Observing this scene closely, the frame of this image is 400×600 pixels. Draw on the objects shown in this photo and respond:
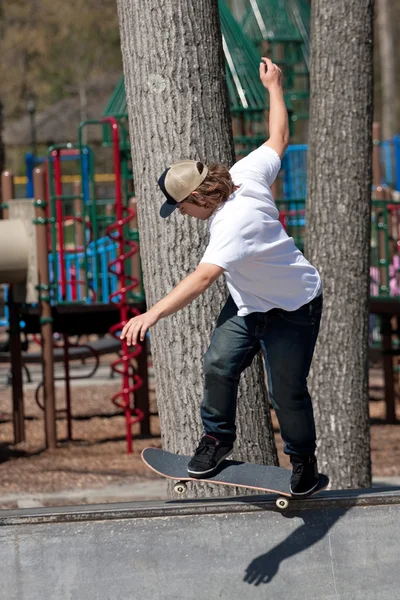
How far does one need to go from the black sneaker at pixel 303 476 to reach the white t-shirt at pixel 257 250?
0.70 m

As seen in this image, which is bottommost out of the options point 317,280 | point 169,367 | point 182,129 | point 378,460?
point 378,460

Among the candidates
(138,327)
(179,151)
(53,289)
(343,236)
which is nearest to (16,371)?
(53,289)

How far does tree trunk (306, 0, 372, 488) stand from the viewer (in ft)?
21.9

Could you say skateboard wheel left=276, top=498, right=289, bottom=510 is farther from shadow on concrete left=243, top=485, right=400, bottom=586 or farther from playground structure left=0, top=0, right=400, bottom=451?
playground structure left=0, top=0, right=400, bottom=451

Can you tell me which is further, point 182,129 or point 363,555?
point 182,129

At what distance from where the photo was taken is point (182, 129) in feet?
16.7

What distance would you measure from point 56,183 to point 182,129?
6345mm

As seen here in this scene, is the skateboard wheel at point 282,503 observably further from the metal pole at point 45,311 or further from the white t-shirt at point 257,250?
the metal pole at point 45,311

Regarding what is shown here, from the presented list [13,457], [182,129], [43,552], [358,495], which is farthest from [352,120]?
[13,457]

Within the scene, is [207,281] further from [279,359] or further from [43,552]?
[43,552]

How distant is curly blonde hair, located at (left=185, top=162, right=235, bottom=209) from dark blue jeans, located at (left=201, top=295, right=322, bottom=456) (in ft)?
1.79

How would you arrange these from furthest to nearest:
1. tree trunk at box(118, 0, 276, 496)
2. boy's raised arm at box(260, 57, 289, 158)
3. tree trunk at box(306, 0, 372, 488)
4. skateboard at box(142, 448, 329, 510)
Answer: tree trunk at box(306, 0, 372, 488) < tree trunk at box(118, 0, 276, 496) < boy's raised arm at box(260, 57, 289, 158) < skateboard at box(142, 448, 329, 510)

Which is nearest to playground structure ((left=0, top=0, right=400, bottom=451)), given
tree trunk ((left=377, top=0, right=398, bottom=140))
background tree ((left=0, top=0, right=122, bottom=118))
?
tree trunk ((left=377, top=0, right=398, bottom=140))

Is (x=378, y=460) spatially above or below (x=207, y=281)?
below
